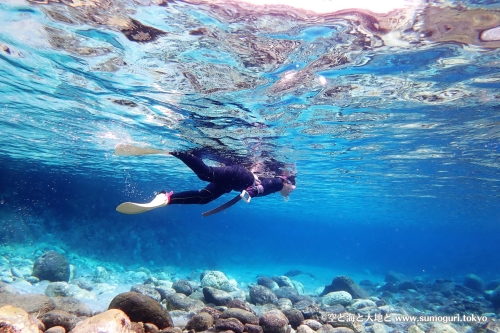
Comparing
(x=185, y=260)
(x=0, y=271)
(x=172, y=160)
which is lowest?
(x=185, y=260)

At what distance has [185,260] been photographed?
35781mm

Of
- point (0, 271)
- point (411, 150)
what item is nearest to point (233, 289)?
point (411, 150)

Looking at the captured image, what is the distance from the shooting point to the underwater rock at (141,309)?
19.8ft

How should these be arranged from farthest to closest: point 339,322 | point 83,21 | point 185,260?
1. point 185,260
2. point 339,322
3. point 83,21

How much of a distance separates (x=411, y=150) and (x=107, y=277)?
23.3 meters

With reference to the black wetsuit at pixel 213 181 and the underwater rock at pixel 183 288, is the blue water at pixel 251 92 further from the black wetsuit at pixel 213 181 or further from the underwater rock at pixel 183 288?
the underwater rock at pixel 183 288

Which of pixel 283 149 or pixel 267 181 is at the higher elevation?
pixel 283 149

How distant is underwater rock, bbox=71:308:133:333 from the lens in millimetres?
4189

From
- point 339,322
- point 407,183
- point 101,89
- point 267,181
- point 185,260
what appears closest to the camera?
point 339,322

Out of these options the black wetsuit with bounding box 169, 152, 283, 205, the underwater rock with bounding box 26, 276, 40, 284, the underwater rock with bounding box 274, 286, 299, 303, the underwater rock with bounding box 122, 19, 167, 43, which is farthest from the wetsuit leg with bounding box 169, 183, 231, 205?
the underwater rock with bounding box 26, 276, 40, 284

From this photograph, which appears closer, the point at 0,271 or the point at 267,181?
the point at 267,181

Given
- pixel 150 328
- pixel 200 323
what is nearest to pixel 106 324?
pixel 150 328

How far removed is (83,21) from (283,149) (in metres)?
11.9

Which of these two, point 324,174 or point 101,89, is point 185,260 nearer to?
point 324,174
